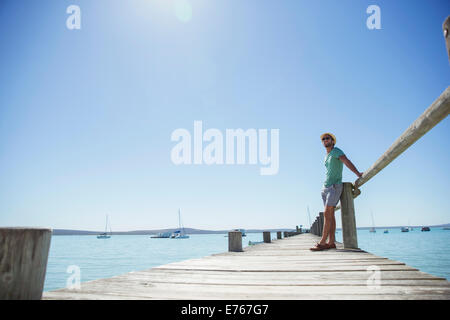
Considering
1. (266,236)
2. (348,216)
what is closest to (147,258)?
(266,236)

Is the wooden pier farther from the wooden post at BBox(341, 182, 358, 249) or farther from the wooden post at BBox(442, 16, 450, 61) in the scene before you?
the wooden post at BBox(341, 182, 358, 249)

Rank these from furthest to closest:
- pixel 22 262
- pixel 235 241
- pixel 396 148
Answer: pixel 235 241, pixel 396 148, pixel 22 262

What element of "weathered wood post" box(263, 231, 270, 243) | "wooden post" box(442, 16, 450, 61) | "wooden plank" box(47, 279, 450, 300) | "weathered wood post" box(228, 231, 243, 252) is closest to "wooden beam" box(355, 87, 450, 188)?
"wooden post" box(442, 16, 450, 61)

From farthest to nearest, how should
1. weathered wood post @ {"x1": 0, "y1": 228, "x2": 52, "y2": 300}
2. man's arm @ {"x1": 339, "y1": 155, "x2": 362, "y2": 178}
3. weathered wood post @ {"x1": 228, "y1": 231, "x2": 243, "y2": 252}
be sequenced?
weathered wood post @ {"x1": 228, "y1": 231, "x2": 243, "y2": 252}
man's arm @ {"x1": 339, "y1": 155, "x2": 362, "y2": 178}
weathered wood post @ {"x1": 0, "y1": 228, "x2": 52, "y2": 300}

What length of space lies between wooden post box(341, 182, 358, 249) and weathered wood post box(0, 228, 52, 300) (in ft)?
14.0

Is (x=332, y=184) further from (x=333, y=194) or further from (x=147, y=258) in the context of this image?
(x=147, y=258)

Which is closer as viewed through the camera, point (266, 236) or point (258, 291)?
point (258, 291)

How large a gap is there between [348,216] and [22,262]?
441 cm

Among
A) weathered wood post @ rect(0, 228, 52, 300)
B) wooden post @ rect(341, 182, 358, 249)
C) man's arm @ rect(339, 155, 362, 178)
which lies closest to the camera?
weathered wood post @ rect(0, 228, 52, 300)

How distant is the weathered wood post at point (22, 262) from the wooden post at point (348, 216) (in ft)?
14.0

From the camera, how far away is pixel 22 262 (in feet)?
4.17

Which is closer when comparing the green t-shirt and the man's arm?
the man's arm

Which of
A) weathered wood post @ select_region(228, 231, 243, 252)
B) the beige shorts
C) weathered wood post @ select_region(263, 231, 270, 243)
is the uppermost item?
the beige shorts

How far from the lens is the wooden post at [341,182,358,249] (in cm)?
428
